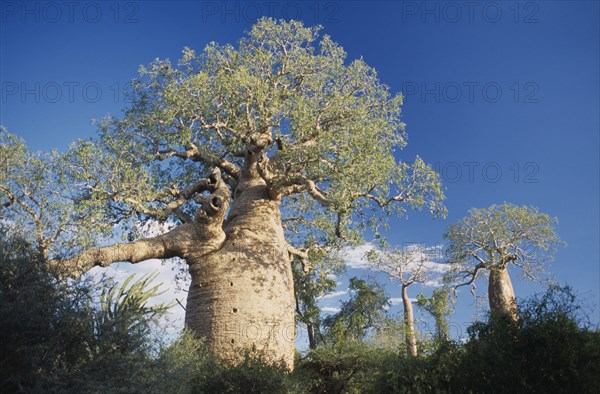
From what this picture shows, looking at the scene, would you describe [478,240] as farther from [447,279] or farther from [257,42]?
[257,42]

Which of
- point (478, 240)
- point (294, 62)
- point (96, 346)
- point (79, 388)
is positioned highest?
point (294, 62)

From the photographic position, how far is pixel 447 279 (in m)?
22.6

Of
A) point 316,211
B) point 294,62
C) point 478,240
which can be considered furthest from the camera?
point 478,240

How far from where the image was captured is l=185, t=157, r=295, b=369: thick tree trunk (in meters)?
12.1

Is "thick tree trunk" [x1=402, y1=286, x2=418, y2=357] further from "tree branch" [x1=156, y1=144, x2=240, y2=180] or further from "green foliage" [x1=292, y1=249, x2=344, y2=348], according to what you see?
"tree branch" [x1=156, y1=144, x2=240, y2=180]

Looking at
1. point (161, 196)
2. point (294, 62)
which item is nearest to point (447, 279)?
point (294, 62)

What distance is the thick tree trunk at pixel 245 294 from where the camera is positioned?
39.6 feet

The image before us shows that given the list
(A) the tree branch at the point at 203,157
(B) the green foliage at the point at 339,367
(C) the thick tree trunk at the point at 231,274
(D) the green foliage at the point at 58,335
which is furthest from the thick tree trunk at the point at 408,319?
(D) the green foliage at the point at 58,335

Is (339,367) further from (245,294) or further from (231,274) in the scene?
(231,274)

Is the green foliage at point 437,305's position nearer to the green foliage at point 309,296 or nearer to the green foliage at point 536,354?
the green foliage at point 309,296

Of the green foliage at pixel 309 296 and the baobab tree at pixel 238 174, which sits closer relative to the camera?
the baobab tree at pixel 238 174

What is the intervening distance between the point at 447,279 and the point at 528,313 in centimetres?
1406

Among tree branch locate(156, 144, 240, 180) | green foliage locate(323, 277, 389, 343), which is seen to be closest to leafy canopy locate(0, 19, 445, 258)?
tree branch locate(156, 144, 240, 180)

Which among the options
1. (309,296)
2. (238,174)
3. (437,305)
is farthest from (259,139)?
(437,305)
